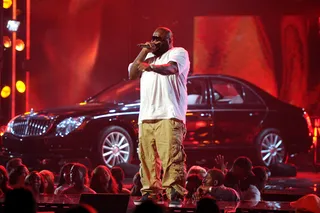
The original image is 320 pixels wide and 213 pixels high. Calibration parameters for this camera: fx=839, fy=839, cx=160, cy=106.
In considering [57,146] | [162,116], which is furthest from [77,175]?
[57,146]

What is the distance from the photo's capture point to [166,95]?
30.3 ft

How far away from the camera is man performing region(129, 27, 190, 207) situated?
9195mm

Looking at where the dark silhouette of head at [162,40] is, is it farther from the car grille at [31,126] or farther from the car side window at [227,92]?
the car side window at [227,92]

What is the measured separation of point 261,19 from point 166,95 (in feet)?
42.4

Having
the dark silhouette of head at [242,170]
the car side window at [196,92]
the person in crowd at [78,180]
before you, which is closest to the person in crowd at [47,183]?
the person in crowd at [78,180]

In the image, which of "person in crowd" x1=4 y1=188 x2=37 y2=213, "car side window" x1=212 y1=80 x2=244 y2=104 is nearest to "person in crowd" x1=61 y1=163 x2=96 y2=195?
"person in crowd" x1=4 y1=188 x2=37 y2=213

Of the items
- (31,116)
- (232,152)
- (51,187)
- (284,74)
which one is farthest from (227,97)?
(51,187)

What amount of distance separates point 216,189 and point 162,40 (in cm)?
179

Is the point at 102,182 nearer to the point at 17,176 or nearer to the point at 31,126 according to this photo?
the point at 17,176

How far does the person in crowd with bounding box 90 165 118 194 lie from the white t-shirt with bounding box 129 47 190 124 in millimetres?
1119

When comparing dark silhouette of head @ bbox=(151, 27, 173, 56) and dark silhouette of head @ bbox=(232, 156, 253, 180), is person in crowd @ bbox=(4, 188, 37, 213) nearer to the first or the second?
dark silhouette of head @ bbox=(151, 27, 173, 56)

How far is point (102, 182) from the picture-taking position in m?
10.2

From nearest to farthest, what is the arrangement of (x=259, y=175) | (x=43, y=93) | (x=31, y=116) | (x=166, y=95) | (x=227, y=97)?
(x=166, y=95) < (x=259, y=175) < (x=31, y=116) < (x=227, y=97) < (x=43, y=93)

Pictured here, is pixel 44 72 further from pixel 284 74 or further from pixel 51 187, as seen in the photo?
pixel 51 187
